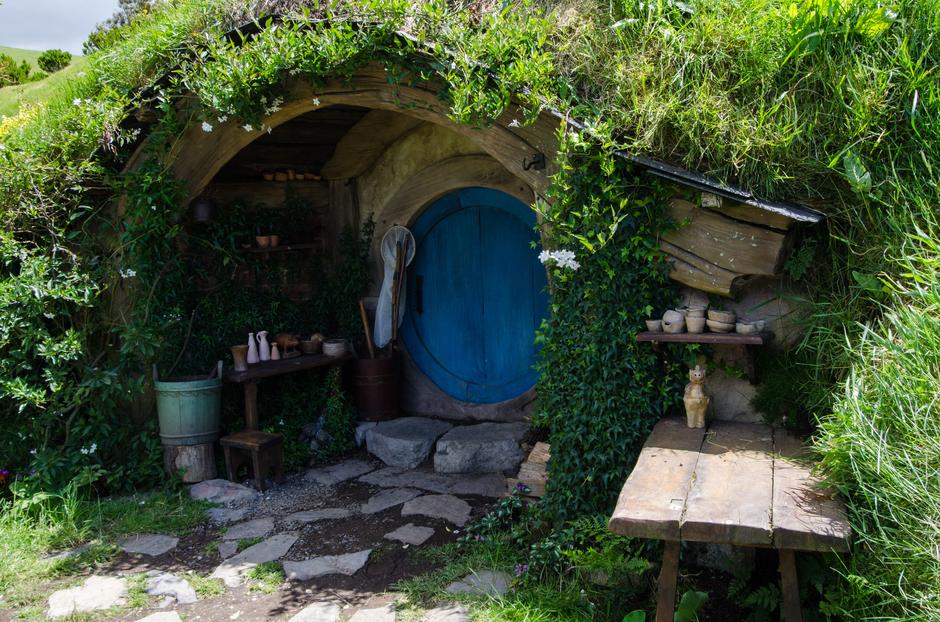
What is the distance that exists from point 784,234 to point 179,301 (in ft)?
14.1

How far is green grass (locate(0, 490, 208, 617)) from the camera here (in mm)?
4258

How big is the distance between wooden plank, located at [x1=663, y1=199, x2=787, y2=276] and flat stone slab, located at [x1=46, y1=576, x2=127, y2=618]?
3475 millimetres

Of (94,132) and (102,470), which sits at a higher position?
(94,132)

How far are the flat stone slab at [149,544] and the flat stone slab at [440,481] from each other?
1.48 metres

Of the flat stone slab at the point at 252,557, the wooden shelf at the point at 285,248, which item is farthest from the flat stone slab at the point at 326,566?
the wooden shelf at the point at 285,248

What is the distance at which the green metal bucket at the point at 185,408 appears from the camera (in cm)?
541

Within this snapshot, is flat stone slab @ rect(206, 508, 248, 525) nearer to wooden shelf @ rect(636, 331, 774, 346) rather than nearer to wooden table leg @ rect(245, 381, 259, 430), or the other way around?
wooden table leg @ rect(245, 381, 259, 430)

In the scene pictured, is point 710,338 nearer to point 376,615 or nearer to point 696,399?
point 696,399

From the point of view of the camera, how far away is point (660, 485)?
293cm

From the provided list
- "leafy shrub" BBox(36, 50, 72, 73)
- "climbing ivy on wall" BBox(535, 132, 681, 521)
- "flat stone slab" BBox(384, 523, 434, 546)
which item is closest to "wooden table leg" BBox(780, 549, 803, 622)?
"climbing ivy on wall" BBox(535, 132, 681, 521)

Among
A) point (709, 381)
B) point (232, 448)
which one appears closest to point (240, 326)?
point (232, 448)

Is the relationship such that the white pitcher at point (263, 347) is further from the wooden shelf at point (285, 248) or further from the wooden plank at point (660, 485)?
the wooden plank at point (660, 485)

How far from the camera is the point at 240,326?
6.21 metres

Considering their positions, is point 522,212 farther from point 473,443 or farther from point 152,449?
point 152,449
